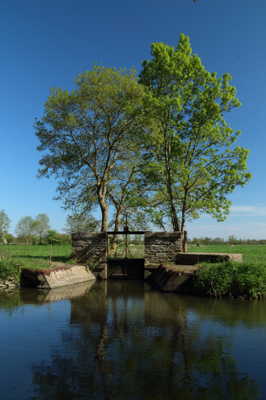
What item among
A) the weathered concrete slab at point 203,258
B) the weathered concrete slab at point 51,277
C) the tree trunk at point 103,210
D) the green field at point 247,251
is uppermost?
the tree trunk at point 103,210

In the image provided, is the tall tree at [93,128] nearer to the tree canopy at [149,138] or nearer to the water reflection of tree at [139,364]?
the tree canopy at [149,138]

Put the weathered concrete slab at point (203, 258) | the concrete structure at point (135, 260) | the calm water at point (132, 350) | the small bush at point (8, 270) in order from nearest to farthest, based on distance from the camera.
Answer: the calm water at point (132, 350) < the small bush at point (8, 270) < the weathered concrete slab at point (203, 258) < the concrete structure at point (135, 260)

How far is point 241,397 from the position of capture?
5.43 metres

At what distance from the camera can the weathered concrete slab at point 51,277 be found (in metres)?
16.8

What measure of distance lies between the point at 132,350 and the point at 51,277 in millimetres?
10360

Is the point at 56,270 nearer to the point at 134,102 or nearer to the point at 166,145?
the point at 166,145

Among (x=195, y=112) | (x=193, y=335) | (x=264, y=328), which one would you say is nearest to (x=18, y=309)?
(x=193, y=335)

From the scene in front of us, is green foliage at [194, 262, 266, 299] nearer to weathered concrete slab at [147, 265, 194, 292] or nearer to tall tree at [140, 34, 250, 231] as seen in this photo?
weathered concrete slab at [147, 265, 194, 292]

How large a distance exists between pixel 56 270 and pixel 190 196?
1041cm

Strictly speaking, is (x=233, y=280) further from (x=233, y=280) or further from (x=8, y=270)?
(x=8, y=270)

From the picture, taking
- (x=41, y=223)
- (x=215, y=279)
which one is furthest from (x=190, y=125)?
(x=41, y=223)

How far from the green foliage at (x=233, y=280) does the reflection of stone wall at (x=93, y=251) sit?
8157 millimetres

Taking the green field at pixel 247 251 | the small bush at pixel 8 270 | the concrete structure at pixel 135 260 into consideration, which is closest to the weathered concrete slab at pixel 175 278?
the concrete structure at pixel 135 260

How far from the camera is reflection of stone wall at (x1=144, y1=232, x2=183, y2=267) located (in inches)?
824
